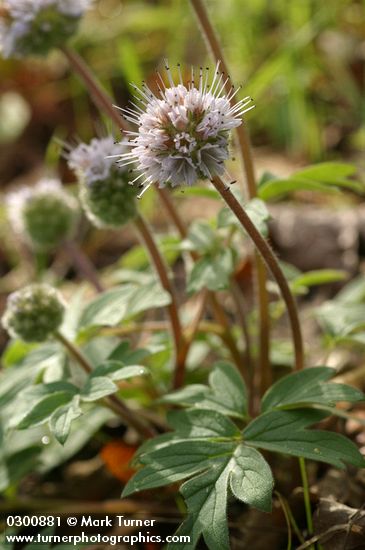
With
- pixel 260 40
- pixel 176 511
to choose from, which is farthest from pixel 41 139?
pixel 176 511

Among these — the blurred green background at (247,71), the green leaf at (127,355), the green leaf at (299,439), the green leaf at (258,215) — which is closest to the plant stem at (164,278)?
the green leaf at (127,355)

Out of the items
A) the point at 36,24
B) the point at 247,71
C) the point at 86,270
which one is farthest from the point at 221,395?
the point at 247,71

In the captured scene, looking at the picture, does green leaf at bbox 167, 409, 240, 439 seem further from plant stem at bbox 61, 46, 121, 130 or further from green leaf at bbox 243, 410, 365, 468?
plant stem at bbox 61, 46, 121, 130

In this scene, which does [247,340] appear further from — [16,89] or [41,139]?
[16,89]

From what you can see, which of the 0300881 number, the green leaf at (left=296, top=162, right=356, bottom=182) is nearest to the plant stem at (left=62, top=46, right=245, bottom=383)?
the green leaf at (left=296, top=162, right=356, bottom=182)

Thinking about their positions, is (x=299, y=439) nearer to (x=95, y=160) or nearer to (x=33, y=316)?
(x=33, y=316)

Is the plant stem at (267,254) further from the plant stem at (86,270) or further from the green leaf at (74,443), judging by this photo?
the plant stem at (86,270)
